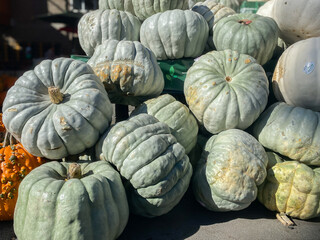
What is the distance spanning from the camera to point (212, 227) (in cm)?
230

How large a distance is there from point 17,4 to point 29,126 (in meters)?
19.0

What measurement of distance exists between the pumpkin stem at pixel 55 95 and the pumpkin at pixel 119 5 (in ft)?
6.14

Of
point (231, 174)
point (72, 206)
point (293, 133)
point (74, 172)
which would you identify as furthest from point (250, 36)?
point (72, 206)

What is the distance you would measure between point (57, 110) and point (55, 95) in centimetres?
12

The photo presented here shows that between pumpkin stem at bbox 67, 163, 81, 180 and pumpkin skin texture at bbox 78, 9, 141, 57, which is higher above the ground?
pumpkin skin texture at bbox 78, 9, 141, 57

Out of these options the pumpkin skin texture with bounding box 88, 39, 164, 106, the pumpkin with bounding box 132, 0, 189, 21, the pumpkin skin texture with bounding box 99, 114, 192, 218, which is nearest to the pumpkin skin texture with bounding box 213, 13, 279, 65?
the pumpkin with bounding box 132, 0, 189, 21

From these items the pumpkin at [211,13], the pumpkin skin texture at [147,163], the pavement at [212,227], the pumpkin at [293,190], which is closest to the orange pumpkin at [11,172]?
the pavement at [212,227]

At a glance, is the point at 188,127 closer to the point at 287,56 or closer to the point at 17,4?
the point at 287,56

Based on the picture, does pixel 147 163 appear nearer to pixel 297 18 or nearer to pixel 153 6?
pixel 153 6

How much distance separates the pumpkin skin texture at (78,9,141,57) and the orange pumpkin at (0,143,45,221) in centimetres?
152

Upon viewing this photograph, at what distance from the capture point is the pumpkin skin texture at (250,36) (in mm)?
3047

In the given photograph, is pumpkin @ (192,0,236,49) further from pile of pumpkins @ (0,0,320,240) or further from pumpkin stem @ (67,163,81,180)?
pumpkin stem @ (67,163,81,180)

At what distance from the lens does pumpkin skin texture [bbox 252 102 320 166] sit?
2.45 metres

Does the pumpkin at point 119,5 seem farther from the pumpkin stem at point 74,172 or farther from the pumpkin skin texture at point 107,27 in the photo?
the pumpkin stem at point 74,172
